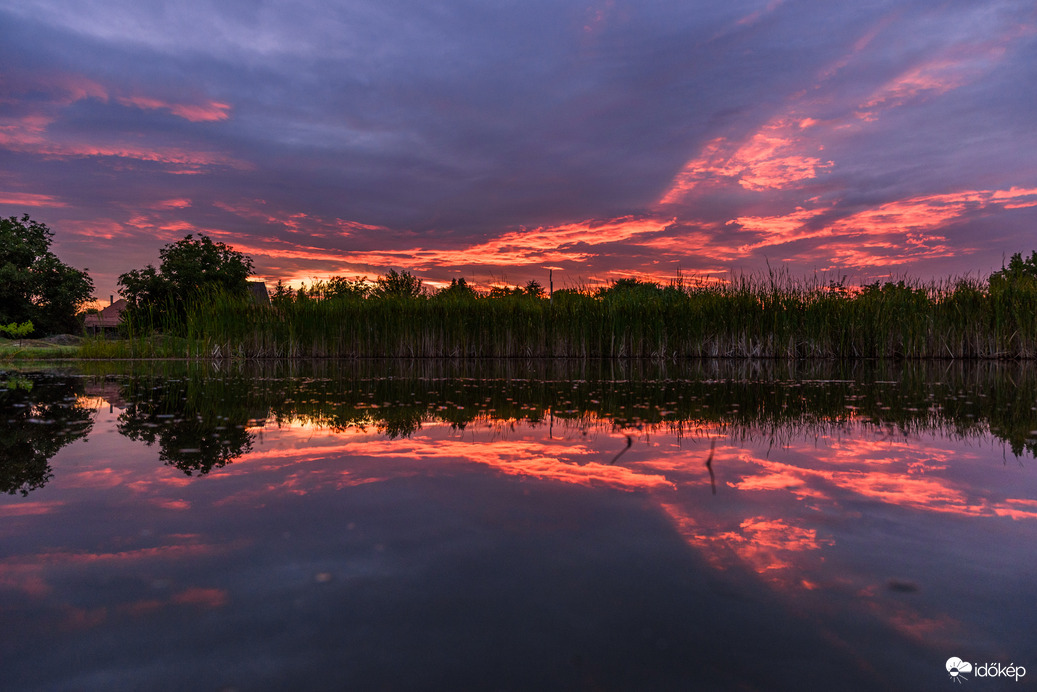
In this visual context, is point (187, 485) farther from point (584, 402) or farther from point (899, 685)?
point (584, 402)

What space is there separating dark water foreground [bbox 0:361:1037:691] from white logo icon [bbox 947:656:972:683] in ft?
0.08

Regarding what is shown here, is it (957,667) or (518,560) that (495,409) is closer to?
(518,560)

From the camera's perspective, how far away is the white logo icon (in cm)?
123

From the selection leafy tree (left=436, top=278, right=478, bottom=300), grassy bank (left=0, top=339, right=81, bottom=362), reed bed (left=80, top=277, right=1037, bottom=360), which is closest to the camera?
reed bed (left=80, top=277, right=1037, bottom=360)

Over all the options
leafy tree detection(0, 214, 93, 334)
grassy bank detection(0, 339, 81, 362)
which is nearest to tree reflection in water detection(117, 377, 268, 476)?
grassy bank detection(0, 339, 81, 362)

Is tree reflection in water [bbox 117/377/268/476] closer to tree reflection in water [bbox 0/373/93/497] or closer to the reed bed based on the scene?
tree reflection in water [bbox 0/373/93/497]

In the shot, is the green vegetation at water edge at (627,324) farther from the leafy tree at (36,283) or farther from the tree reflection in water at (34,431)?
the leafy tree at (36,283)

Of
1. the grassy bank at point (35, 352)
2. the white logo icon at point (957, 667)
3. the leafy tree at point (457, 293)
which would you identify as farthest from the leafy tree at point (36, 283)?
the white logo icon at point (957, 667)

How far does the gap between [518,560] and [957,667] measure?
1150 mm

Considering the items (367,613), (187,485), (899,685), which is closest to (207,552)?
(367,613)

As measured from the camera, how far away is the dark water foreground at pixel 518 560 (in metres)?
1.27

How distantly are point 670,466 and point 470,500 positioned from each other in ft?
3.98

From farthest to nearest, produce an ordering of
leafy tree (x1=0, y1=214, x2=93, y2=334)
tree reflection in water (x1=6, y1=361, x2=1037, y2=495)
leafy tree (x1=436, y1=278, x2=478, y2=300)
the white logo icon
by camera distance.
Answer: leafy tree (x1=0, y1=214, x2=93, y2=334), leafy tree (x1=436, y1=278, x2=478, y2=300), tree reflection in water (x1=6, y1=361, x2=1037, y2=495), the white logo icon

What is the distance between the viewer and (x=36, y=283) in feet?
120
